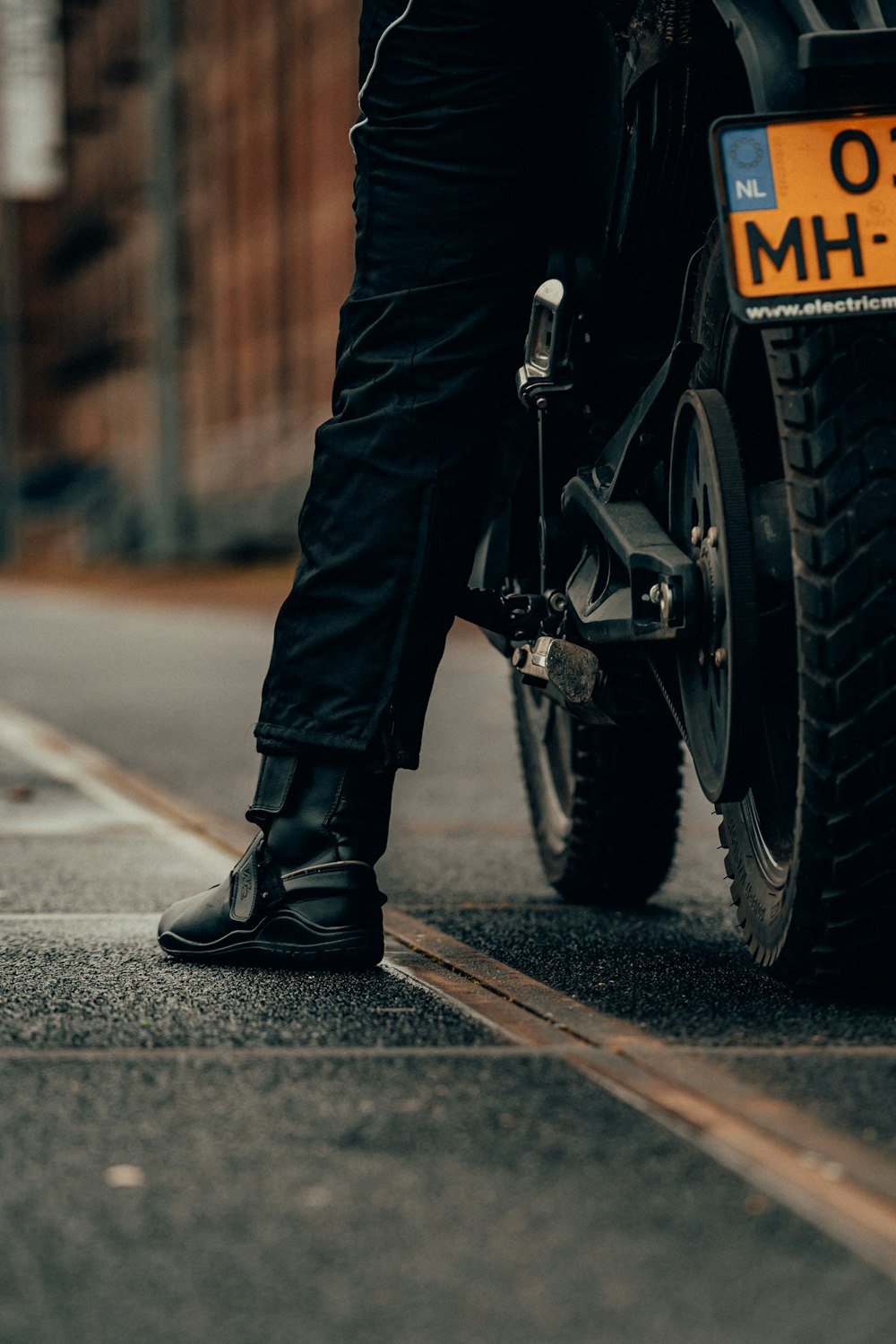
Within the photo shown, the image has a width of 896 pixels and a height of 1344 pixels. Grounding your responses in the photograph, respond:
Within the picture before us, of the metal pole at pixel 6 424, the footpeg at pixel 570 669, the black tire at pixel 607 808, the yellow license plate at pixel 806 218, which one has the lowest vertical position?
the metal pole at pixel 6 424

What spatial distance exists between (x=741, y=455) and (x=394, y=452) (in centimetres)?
56

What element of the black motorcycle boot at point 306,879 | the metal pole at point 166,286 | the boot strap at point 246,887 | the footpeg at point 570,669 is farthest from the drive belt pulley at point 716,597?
the metal pole at point 166,286

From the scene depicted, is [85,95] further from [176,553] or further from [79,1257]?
[79,1257]

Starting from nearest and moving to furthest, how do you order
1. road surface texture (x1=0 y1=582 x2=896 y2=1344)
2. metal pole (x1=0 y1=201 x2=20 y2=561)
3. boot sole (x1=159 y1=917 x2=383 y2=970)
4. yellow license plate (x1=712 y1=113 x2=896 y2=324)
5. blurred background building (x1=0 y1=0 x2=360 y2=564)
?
1. road surface texture (x1=0 y1=582 x2=896 y2=1344)
2. yellow license plate (x1=712 y1=113 x2=896 y2=324)
3. boot sole (x1=159 y1=917 x2=383 y2=970)
4. blurred background building (x1=0 y1=0 x2=360 y2=564)
5. metal pole (x1=0 y1=201 x2=20 y2=561)

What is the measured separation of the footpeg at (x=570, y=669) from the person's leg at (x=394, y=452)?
0.50 feet

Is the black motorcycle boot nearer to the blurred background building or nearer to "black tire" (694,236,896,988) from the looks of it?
"black tire" (694,236,896,988)

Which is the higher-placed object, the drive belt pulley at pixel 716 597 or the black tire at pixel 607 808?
the drive belt pulley at pixel 716 597

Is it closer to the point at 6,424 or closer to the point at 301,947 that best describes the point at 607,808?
the point at 301,947

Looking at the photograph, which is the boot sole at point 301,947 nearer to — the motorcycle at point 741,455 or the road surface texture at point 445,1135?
the road surface texture at point 445,1135

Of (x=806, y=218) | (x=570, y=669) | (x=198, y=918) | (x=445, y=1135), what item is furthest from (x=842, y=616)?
(x=198, y=918)

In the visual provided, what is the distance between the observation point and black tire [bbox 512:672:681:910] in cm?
409

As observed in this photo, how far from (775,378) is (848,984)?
0.75m

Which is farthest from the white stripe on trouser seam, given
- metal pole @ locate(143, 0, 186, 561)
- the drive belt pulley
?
metal pole @ locate(143, 0, 186, 561)

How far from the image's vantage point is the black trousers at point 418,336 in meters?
3.40
